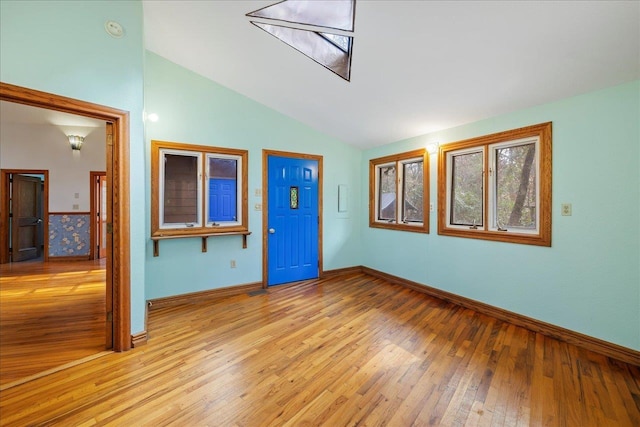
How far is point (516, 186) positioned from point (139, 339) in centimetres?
402

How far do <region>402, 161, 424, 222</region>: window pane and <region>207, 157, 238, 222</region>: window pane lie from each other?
2572 millimetres

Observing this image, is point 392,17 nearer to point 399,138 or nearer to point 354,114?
point 354,114

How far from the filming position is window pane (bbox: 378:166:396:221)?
4.33m

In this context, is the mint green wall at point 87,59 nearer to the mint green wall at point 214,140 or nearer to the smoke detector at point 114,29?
the smoke detector at point 114,29

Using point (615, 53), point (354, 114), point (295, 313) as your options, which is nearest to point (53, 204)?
point (295, 313)

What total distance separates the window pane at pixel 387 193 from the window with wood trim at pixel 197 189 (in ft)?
7.46

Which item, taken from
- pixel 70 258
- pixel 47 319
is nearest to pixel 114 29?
pixel 47 319

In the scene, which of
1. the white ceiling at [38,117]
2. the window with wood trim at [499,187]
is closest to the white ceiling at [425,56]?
the window with wood trim at [499,187]

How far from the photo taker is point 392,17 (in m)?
2.04

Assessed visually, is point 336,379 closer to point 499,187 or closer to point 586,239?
point 586,239

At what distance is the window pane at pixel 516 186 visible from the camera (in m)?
2.74

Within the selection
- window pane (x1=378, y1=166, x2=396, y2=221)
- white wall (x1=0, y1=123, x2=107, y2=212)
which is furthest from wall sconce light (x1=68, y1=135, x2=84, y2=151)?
window pane (x1=378, y1=166, x2=396, y2=221)

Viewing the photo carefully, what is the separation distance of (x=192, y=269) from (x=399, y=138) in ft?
11.4

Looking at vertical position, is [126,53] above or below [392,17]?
below
